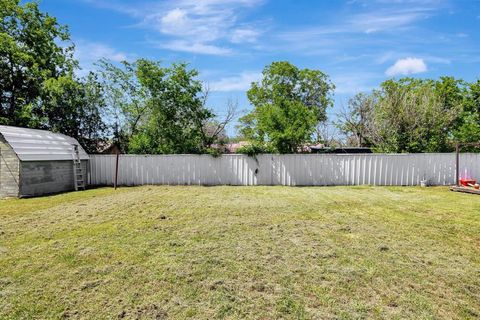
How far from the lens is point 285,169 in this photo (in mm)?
11844

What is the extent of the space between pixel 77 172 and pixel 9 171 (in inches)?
103

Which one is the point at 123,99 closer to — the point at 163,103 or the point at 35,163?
the point at 163,103

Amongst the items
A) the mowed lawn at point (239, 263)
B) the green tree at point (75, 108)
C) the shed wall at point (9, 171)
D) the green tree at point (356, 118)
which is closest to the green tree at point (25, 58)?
the green tree at point (75, 108)

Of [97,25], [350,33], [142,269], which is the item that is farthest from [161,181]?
[350,33]

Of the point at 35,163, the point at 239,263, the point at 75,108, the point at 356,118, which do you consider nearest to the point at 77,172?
the point at 35,163

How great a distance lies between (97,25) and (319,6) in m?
8.98

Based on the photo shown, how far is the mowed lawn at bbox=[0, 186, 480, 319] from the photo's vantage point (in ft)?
8.36

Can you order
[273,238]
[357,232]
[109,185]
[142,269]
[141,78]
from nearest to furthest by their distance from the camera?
1. [142,269]
2. [273,238]
3. [357,232]
4. [109,185]
5. [141,78]

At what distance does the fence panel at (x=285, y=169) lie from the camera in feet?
37.4

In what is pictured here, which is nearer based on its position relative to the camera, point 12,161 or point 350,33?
point 12,161

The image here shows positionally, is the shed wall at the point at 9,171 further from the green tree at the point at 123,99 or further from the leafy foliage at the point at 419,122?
the leafy foliage at the point at 419,122

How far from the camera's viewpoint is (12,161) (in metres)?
8.60

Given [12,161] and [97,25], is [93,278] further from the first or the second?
[97,25]

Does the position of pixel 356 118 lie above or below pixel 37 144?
above
